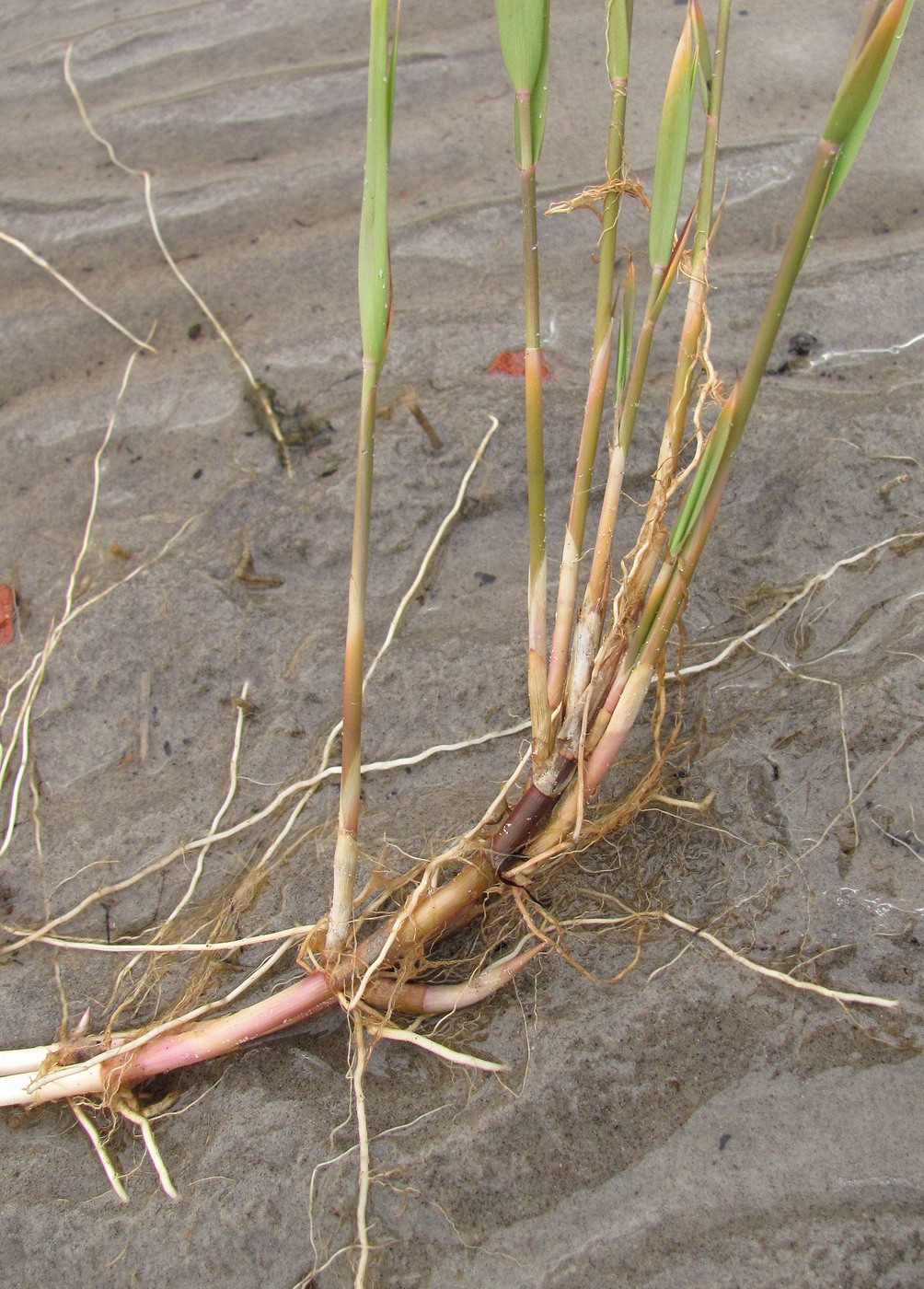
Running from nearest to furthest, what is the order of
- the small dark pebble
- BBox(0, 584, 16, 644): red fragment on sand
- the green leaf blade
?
the green leaf blade → BBox(0, 584, 16, 644): red fragment on sand → the small dark pebble

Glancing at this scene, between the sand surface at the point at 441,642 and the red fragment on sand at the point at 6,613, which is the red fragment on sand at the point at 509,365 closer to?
the sand surface at the point at 441,642

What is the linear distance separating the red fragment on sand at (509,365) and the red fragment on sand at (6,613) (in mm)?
891

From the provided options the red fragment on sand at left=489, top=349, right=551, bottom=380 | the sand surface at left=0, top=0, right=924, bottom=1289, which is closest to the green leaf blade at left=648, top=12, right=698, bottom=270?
the sand surface at left=0, top=0, right=924, bottom=1289

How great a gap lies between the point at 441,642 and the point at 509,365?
0.58 metres

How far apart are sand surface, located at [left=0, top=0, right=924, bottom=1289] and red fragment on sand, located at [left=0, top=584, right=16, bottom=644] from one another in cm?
3

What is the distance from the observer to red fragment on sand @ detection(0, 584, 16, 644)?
150 centimetres

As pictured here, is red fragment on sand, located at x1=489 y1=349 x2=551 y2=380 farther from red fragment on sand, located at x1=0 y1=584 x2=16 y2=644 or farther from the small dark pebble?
red fragment on sand, located at x1=0 y1=584 x2=16 y2=644

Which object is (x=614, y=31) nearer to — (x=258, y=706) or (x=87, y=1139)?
(x=258, y=706)

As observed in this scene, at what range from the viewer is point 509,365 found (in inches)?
66.3

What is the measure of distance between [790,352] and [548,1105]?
1.27 m

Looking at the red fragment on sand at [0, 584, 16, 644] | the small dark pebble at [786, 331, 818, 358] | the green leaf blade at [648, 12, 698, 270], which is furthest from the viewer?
the small dark pebble at [786, 331, 818, 358]

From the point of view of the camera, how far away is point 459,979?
1.08 m

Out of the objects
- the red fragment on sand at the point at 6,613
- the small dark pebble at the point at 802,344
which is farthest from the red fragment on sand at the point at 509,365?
the red fragment on sand at the point at 6,613

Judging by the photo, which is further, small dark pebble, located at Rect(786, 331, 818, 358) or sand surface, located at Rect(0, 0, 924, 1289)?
small dark pebble, located at Rect(786, 331, 818, 358)
